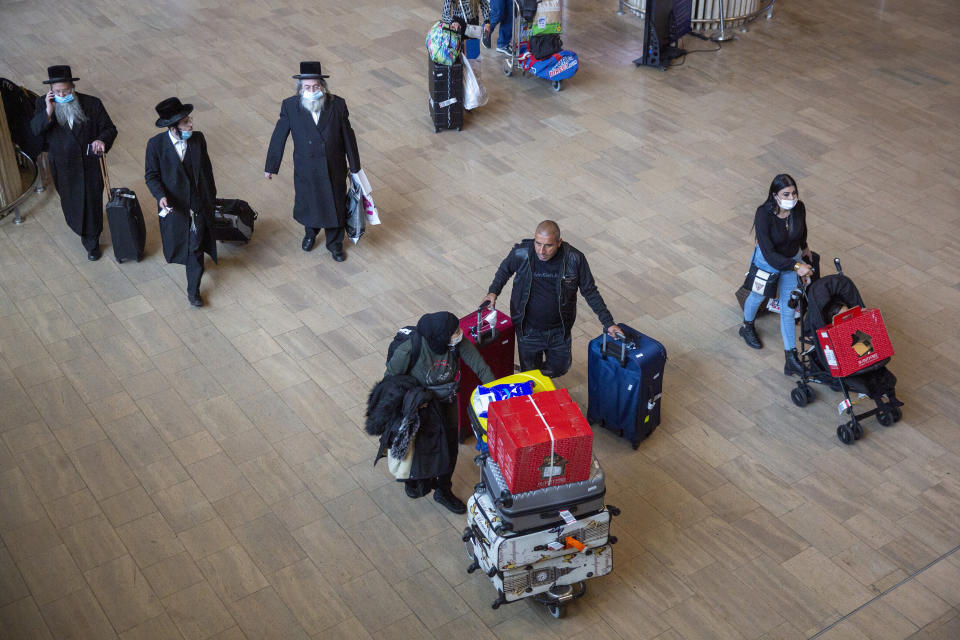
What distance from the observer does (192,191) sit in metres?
8.20

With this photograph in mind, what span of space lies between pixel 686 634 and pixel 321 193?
4.85 metres

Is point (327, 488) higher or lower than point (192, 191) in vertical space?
lower

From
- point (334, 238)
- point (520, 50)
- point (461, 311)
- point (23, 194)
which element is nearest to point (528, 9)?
point (520, 50)

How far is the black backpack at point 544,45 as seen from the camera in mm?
11891

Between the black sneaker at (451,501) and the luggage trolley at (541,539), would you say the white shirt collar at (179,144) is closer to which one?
the black sneaker at (451,501)

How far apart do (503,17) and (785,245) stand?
622 cm

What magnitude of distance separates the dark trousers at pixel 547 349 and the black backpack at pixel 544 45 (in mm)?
5897

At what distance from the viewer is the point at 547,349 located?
7.00 m

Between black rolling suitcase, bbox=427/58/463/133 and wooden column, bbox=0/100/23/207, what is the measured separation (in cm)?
422

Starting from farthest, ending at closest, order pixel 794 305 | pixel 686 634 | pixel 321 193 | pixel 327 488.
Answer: pixel 321 193
pixel 794 305
pixel 327 488
pixel 686 634

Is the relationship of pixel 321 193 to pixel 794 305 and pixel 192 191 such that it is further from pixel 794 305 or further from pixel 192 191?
pixel 794 305

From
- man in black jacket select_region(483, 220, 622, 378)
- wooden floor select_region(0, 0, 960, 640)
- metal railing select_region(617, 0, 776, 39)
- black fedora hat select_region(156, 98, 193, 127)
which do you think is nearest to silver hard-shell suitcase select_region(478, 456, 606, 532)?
wooden floor select_region(0, 0, 960, 640)

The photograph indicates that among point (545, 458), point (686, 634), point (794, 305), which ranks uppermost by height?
point (545, 458)

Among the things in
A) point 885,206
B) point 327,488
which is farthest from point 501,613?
point 885,206
